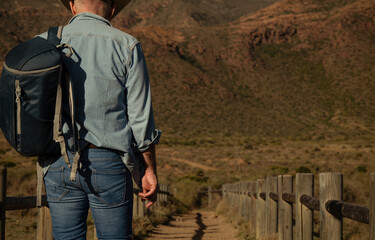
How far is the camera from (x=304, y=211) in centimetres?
511

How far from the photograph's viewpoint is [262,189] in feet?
28.3

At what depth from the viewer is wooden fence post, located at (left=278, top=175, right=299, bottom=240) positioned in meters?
6.12

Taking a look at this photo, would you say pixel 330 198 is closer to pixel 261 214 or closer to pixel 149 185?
pixel 149 185

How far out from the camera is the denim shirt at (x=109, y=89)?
2.50m

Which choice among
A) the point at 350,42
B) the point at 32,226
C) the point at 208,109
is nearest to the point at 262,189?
the point at 32,226

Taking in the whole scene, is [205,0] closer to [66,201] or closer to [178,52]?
[178,52]

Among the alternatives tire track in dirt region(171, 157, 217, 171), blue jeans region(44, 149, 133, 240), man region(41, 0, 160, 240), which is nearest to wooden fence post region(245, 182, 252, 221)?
man region(41, 0, 160, 240)

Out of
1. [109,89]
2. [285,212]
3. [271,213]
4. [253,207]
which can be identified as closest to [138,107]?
[109,89]

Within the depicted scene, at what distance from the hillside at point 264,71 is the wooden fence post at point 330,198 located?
44.9 m

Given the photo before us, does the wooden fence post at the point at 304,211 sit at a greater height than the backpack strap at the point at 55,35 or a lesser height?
lesser

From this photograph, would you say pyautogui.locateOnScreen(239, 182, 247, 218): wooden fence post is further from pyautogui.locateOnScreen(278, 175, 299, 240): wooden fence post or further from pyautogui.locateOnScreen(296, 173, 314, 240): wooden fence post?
pyautogui.locateOnScreen(296, 173, 314, 240): wooden fence post

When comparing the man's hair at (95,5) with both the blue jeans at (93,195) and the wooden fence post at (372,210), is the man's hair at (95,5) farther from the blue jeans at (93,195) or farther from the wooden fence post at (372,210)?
the wooden fence post at (372,210)

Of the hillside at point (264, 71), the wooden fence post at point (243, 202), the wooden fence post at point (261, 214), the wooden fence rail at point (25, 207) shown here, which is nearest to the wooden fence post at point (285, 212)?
the wooden fence post at point (261, 214)

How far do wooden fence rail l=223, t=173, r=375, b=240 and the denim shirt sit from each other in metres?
1.37
